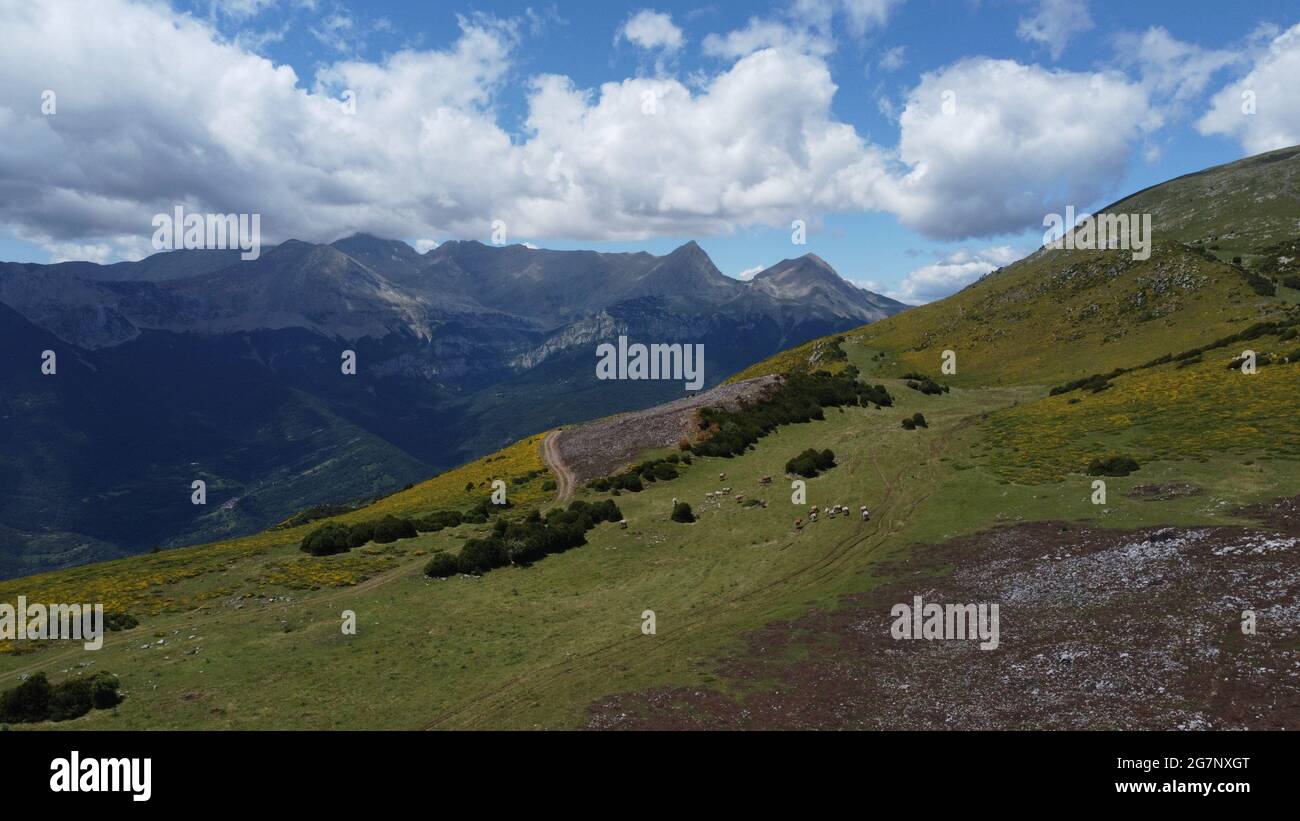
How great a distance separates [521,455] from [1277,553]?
7607cm

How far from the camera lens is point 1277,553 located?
29141 millimetres

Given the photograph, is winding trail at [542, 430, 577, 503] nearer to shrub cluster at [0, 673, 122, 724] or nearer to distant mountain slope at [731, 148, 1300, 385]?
shrub cluster at [0, 673, 122, 724]

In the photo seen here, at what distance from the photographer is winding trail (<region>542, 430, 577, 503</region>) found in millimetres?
66662

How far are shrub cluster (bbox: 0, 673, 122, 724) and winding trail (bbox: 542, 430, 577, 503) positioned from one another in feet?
128

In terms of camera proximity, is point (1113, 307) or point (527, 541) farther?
point (1113, 307)

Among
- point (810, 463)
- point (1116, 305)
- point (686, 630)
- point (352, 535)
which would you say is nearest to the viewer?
point (686, 630)

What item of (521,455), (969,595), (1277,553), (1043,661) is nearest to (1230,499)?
(1277,553)

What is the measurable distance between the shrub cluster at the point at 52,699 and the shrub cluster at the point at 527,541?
19.1 metres

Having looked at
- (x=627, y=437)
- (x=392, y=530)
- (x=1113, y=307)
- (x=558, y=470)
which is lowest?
(x=392, y=530)

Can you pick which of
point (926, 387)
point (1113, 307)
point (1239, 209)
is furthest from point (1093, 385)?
point (1239, 209)

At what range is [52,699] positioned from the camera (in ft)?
86.6

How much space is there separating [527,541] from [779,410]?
41.0 meters
